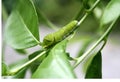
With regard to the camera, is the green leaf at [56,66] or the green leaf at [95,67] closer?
the green leaf at [56,66]

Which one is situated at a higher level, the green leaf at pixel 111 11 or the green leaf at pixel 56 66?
the green leaf at pixel 111 11

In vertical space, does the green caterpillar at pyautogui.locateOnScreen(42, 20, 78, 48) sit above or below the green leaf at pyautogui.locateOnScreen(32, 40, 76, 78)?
above

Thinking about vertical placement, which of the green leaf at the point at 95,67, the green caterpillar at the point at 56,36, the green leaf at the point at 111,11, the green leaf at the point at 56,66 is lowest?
the green leaf at the point at 95,67

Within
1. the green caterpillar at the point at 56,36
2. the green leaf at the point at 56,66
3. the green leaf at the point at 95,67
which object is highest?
the green caterpillar at the point at 56,36

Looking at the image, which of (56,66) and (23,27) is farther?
(23,27)

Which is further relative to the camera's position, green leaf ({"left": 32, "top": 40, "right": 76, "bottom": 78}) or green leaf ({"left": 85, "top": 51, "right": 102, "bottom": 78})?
green leaf ({"left": 85, "top": 51, "right": 102, "bottom": 78})
